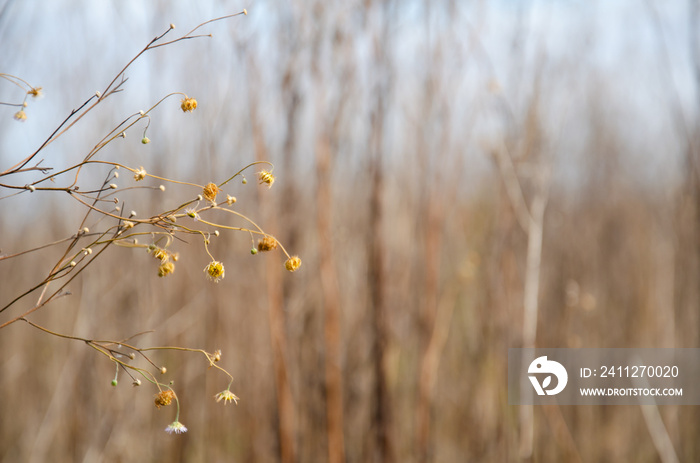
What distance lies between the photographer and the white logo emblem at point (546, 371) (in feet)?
6.50

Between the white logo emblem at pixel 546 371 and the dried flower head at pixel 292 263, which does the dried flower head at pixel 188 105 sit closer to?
the dried flower head at pixel 292 263

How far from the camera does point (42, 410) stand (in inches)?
84.8

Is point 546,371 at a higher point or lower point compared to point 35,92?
lower

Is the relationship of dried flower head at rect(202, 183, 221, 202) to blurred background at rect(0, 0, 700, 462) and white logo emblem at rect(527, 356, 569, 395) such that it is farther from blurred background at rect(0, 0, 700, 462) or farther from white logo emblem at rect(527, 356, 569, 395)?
white logo emblem at rect(527, 356, 569, 395)

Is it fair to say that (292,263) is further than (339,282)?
No

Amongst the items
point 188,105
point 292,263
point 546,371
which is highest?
point 188,105

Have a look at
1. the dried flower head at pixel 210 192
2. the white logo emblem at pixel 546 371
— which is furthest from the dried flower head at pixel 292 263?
the white logo emblem at pixel 546 371

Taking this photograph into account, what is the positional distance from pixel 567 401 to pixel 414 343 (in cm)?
69

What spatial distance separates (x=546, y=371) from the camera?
209cm

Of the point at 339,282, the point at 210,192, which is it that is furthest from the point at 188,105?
the point at 339,282

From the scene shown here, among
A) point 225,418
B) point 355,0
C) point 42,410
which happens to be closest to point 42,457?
point 42,410

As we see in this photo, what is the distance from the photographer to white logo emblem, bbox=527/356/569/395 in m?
1.98

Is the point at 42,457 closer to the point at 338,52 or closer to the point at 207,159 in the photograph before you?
the point at 207,159

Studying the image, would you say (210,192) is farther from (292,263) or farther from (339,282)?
(339,282)
